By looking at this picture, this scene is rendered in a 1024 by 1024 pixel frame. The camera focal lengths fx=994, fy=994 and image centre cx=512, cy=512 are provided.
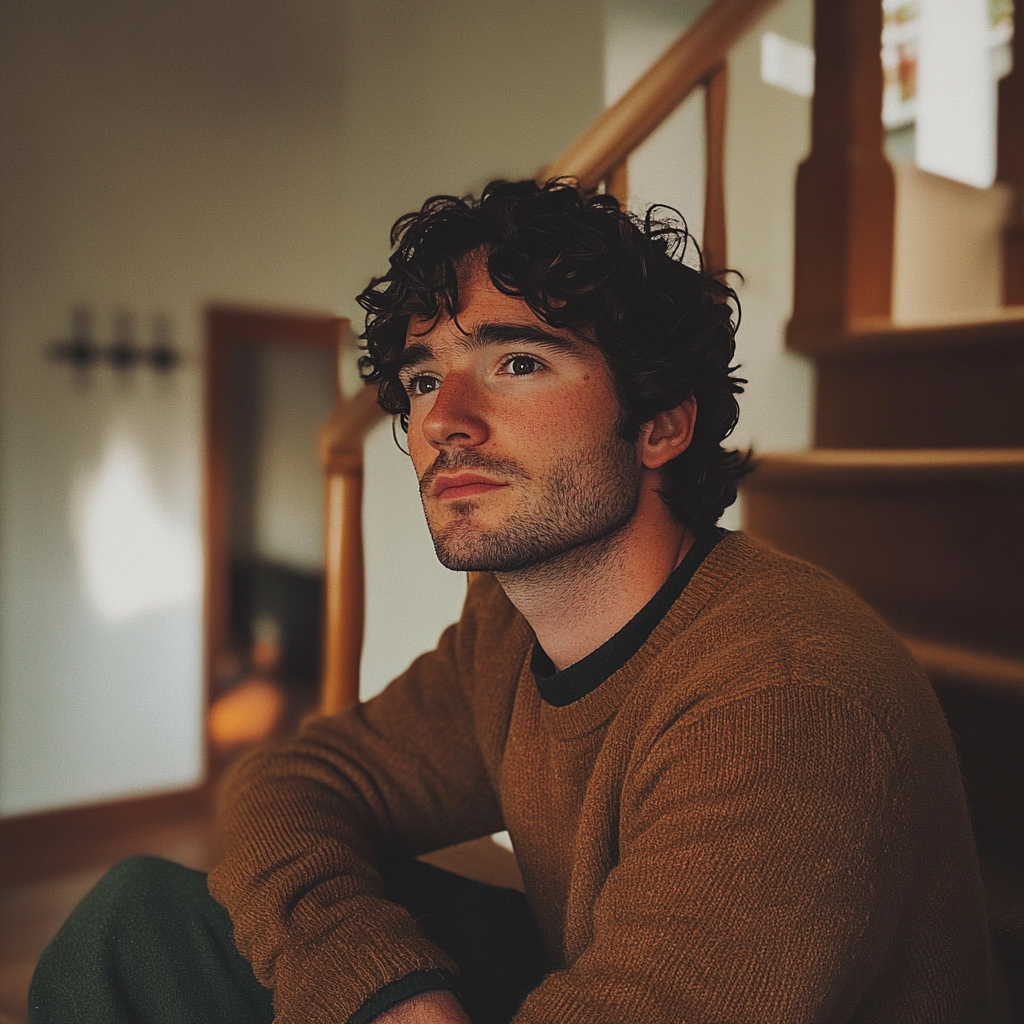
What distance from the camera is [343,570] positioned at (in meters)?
1.93

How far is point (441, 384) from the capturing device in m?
1.18

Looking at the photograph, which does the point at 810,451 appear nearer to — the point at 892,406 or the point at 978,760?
the point at 892,406

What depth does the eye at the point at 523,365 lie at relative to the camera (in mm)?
1113

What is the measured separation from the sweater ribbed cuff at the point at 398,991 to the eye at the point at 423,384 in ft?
2.13

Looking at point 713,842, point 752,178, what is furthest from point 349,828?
point 752,178

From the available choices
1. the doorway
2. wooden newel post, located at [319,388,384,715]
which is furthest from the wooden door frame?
wooden newel post, located at [319,388,384,715]

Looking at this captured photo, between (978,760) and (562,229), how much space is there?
91 cm

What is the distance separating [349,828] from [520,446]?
519 mm

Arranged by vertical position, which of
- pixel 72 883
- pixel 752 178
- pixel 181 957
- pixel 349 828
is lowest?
pixel 72 883

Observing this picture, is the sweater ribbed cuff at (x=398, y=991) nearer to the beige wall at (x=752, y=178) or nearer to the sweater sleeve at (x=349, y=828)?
the sweater sleeve at (x=349, y=828)

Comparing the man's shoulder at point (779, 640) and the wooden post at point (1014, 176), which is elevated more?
the wooden post at point (1014, 176)

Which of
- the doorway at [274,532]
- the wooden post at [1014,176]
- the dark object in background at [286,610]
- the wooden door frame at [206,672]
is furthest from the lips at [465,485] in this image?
the dark object in background at [286,610]

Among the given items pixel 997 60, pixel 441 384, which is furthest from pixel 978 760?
pixel 997 60

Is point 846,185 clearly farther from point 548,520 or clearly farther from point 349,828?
point 349,828
